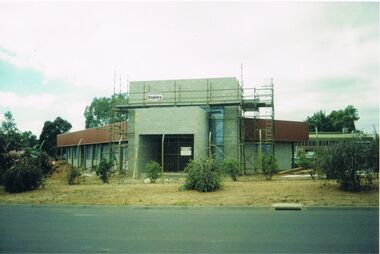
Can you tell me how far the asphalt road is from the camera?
7957 mm

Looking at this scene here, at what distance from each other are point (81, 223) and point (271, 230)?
5.66 metres

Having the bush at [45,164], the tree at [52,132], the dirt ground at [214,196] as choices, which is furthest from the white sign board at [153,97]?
the tree at [52,132]

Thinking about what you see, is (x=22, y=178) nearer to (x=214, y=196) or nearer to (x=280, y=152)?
(x=214, y=196)

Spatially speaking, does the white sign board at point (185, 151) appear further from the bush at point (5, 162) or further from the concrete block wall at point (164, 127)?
the bush at point (5, 162)

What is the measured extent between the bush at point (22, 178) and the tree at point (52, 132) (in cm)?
4859

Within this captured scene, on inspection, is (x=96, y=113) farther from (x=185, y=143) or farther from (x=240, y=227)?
(x=240, y=227)

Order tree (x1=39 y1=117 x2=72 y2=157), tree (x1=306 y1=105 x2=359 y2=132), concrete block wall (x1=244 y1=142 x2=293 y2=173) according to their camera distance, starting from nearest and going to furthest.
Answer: concrete block wall (x1=244 y1=142 x2=293 y2=173) → tree (x1=39 y1=117 x2=72 y2=157) → tree (x1=306 y1=105 x2=359 y2=132)

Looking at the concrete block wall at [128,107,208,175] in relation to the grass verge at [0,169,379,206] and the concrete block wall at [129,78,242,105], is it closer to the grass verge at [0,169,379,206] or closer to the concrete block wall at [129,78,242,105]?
the concrete block wall at [129,78,242,105]

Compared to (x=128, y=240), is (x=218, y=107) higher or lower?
higher

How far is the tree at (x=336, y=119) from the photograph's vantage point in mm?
79812

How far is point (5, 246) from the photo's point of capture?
8.30 meters

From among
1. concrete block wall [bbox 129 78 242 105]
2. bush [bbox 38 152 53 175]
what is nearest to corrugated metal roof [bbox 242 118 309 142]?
concrete block wall [bbox 129 78 242 105]

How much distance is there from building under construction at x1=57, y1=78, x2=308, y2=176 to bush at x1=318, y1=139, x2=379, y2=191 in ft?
42.0

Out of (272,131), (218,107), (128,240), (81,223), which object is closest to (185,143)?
(218,107)
